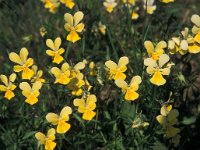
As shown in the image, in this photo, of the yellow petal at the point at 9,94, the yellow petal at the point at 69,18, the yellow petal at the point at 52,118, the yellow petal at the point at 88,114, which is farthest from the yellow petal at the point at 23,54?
the yellow petal at the point at 88,114

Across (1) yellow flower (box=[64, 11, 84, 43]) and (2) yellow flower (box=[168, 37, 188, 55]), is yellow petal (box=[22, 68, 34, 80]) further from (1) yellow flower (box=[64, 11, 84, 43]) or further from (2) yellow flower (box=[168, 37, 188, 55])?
(2) yellow flower (box=[168, 37, 188, 55])

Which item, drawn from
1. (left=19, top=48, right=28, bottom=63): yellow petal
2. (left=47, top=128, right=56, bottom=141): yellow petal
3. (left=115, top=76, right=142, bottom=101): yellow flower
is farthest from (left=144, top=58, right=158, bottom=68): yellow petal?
(left=19, top=48, right=28, bottom=63): yellow petal

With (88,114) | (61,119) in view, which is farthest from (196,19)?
(61,119)

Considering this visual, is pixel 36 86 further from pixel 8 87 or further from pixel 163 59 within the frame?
pixel 163 59

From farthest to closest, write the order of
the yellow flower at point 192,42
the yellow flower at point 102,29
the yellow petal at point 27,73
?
1. the yellow flower at point 102,29
2. the yellow petal at point 27,73
3. the yellow flower at point 192,42

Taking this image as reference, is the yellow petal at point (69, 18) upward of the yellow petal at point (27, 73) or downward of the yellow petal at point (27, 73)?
upward

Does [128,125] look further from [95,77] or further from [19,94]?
[19,94]

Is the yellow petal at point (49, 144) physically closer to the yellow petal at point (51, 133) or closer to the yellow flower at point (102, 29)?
the yellow petal at point (51, 133)
